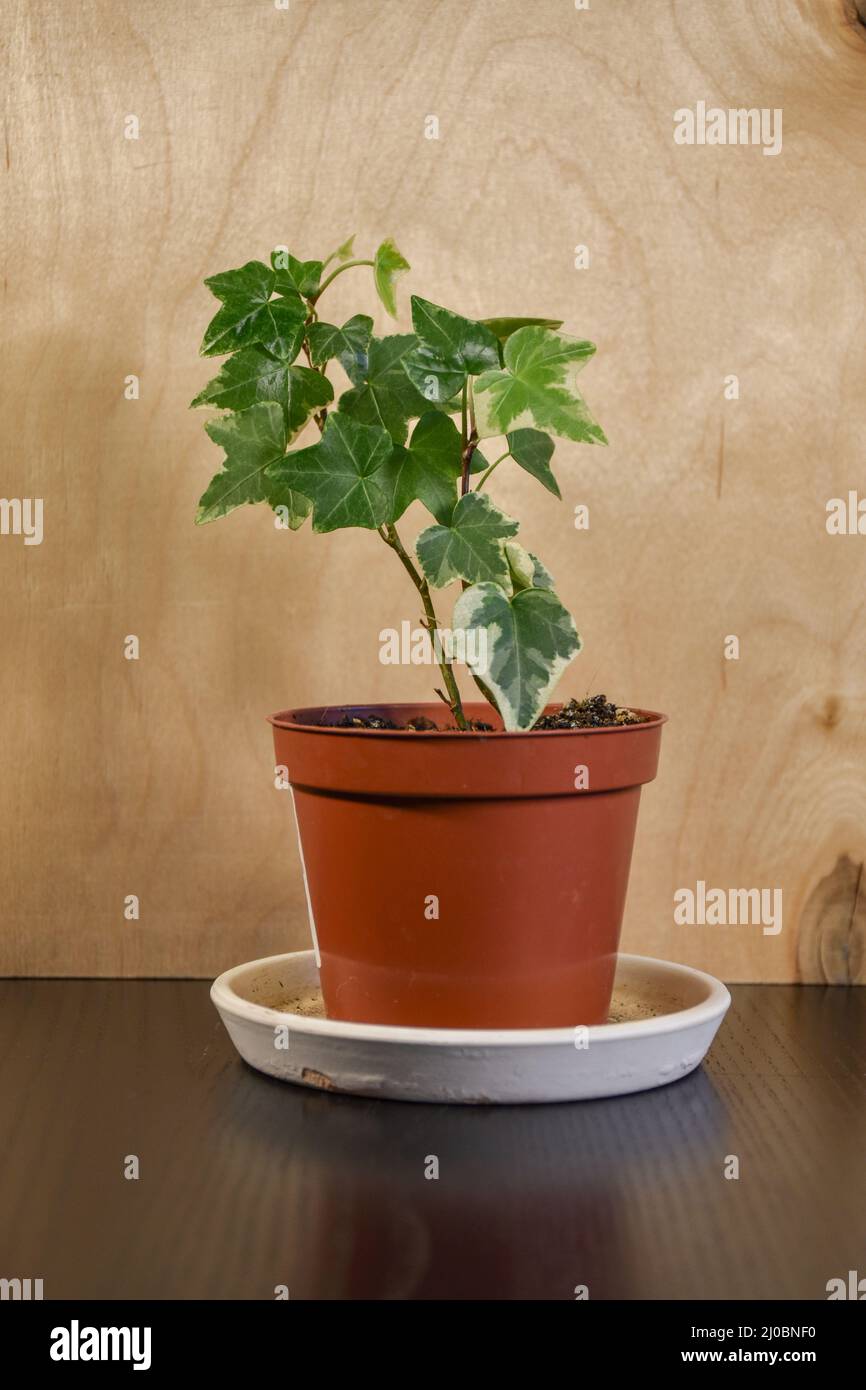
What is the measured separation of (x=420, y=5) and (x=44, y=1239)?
93 cm

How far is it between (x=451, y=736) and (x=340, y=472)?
17 centimetres

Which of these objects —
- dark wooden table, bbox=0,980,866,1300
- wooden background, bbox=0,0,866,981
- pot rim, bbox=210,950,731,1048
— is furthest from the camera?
wooden background, bbox=0,0,866,981

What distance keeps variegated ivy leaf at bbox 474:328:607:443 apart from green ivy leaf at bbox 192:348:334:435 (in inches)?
4.3

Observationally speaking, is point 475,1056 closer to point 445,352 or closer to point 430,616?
point 430,616

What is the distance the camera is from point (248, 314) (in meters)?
0.76

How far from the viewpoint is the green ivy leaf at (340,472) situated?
2.42ft

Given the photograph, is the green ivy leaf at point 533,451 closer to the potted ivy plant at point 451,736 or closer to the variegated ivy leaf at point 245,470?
the potted ivy plant at point 451,736

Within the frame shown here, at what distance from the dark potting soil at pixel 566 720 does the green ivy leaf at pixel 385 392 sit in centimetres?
19

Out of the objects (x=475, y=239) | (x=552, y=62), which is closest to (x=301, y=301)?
(x=475, y=239)

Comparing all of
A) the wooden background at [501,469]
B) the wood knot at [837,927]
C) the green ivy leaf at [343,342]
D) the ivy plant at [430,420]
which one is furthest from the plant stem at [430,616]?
the wood knot at [837,927]

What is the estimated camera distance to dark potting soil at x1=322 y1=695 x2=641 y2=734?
0.81m

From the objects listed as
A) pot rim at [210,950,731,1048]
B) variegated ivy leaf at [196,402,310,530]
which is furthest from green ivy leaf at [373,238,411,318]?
pot rim at [210,950,731,1048]

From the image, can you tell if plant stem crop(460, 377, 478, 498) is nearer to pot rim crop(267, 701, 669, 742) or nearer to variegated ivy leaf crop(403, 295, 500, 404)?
variegated ivy leaf crop(403, 295, 500, 404)
